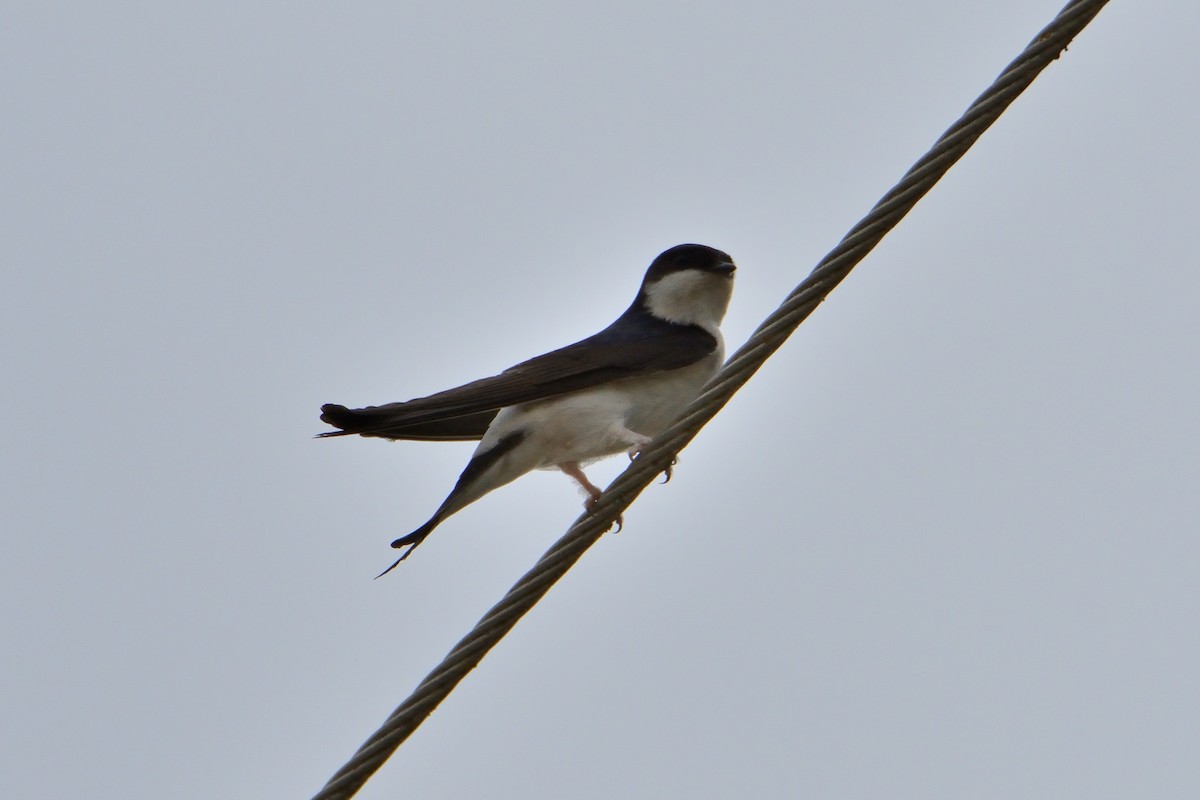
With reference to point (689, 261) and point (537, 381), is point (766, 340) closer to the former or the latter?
point (537, 381)

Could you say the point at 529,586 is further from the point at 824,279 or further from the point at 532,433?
the point at 532,433

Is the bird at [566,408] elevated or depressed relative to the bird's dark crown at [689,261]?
depressed

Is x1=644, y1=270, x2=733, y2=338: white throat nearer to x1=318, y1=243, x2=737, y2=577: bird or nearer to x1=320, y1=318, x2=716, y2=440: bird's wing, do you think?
x1=320, y1=318, x2=716, y2=440: bird's wing

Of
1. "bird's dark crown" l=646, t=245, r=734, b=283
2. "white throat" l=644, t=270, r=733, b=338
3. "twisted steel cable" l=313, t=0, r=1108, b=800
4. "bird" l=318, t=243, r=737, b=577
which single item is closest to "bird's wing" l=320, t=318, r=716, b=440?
"bird" l=318, t=243, r=737, b=577

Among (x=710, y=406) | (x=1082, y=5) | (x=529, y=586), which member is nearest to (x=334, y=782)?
(x=529, y=586)

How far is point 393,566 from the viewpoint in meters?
4.21

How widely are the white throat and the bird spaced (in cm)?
23

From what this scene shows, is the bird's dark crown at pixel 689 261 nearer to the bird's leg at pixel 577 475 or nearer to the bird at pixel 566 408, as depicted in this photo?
the bird at pixel 566 408

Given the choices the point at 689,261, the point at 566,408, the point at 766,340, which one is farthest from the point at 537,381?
the point at 766,340

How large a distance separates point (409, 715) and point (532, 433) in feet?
7.11

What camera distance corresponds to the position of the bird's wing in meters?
4.62

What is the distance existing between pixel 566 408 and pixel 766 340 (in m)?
1.89

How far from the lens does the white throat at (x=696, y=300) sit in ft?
19.4

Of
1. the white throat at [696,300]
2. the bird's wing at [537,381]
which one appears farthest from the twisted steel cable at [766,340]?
the white throat at [696,300]
